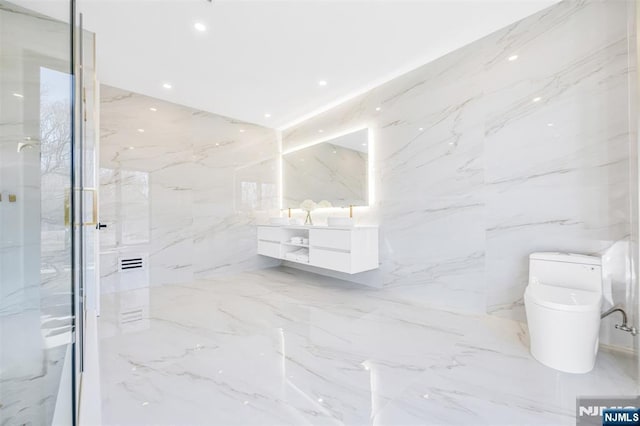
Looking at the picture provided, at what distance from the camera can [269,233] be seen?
4.24m

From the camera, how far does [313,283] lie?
378 centimetres

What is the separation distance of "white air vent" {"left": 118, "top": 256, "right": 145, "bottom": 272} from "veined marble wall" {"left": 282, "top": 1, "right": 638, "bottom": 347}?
3.07 m

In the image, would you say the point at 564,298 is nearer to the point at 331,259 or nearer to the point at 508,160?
the point at 508,160

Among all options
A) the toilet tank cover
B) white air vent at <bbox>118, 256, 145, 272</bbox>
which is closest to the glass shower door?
white air vent at <bbox>118, 256, 145, 272</bbox>

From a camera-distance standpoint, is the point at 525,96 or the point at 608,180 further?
the point at 525,96

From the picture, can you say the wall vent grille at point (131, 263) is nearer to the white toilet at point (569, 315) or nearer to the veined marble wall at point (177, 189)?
the veined marble wall at point (177, 189)

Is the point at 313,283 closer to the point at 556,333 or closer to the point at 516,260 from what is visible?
the point at 516,260

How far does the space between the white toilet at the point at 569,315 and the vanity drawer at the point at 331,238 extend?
65.9 inches

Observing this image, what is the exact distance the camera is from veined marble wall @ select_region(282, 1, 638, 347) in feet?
6.24

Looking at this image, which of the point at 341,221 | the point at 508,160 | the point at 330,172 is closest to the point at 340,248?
the point at 341,221

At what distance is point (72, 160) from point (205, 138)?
2.90 meters

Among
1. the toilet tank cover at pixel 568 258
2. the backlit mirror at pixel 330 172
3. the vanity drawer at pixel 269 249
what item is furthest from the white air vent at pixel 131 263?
the toilet tank cover at pixel 568 258

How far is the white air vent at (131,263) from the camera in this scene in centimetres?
338

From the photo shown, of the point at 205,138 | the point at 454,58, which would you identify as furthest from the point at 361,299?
the point at 205,138
